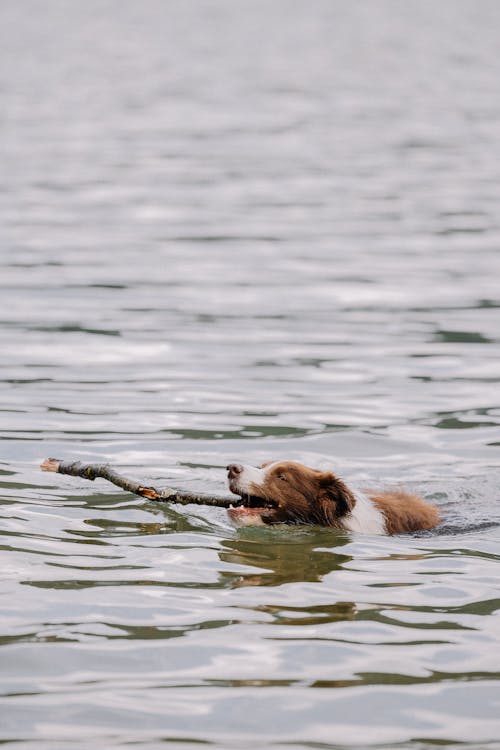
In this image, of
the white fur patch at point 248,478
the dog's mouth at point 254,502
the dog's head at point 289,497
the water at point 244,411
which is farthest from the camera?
the dog's mouth at point 254,502

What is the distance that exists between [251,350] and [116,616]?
7807mm

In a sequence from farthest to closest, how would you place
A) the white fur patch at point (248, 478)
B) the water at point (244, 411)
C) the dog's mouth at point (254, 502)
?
the dog's mouth at point (254, 502) < the white fur patch at point (248, 478) < the water at point (244, 411)

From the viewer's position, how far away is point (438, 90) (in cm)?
4172

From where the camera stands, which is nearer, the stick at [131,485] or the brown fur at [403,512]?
the stick at [131,485]

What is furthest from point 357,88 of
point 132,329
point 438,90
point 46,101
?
→ point 132,329

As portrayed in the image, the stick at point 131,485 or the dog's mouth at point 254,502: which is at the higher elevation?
the stick at point 131,485

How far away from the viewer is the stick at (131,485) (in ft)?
33.3

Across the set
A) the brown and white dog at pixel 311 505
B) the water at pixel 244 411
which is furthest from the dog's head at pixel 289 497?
the water at pixel 244 411

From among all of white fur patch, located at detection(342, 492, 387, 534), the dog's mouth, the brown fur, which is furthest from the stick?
the brown fur

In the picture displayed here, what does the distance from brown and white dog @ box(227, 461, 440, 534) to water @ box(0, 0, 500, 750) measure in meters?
0.14

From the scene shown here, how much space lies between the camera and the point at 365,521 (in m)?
10.3

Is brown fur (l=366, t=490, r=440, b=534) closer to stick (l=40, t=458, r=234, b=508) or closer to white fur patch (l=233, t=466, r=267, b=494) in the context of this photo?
white fur patch (l=233, t=466, r=267, b=494)

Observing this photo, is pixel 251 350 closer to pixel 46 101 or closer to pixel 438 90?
pixel 46 101

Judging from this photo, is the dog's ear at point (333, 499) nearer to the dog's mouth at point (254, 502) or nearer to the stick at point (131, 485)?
the dog's mouth at point (254, 502)
